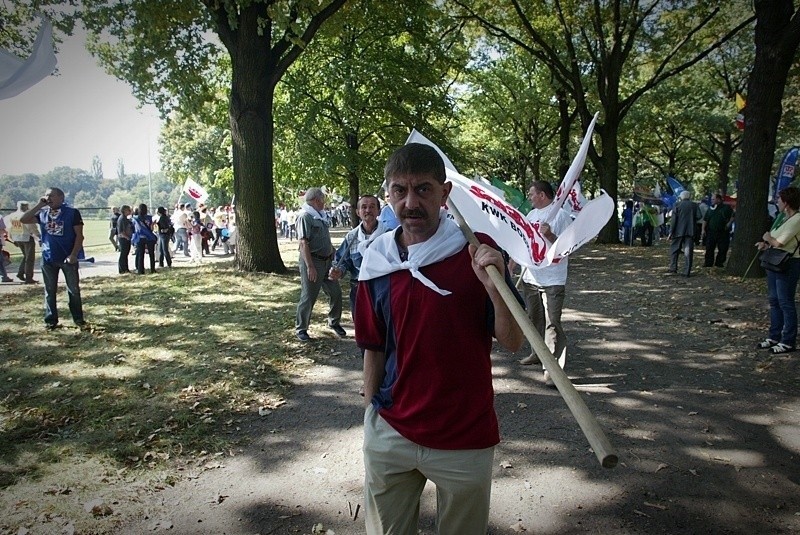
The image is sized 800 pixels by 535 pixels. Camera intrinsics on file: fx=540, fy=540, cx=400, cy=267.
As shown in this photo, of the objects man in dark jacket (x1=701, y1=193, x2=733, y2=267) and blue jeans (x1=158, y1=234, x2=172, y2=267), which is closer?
man in dark jacket (x1=701, y1=193, x2=733, y2=267)

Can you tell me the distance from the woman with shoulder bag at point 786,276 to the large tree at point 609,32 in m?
14.9

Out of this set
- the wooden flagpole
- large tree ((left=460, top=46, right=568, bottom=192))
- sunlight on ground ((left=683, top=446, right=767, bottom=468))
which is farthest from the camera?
large tree ((left=460, top=46, right=568, bottom=192))

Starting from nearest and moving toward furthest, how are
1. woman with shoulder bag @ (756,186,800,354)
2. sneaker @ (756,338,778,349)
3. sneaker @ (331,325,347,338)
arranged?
woman with shoulder bag @ (756,186,800,354)
sneaker @ (756,338,778,349)
sneaker @ (331,325,347,338)

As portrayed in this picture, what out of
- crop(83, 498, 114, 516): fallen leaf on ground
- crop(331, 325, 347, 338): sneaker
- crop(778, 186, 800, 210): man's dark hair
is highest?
crop(778, 186, 800, 210): man's dark hair

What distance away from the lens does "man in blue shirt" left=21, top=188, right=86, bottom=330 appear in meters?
8.16

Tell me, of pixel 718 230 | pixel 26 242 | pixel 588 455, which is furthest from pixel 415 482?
pixel 718 230

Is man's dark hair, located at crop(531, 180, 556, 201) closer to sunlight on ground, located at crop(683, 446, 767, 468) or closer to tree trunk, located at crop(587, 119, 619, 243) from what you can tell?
sunlight on ground, located at crop(683, 446, 767, 468)

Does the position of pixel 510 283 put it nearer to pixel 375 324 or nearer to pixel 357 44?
pixel 375 324

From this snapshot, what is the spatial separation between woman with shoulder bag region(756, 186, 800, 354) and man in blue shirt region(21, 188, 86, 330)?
31.9 ft

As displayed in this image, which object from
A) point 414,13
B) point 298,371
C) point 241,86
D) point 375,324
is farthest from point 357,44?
point 375,324

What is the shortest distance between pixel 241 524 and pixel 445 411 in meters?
2.17

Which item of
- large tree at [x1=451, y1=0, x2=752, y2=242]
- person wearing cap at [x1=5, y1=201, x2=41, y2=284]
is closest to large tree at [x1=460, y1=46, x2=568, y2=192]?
large tree at [x1=451, y1=0, x2=752, y2=242]

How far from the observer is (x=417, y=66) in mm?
19641

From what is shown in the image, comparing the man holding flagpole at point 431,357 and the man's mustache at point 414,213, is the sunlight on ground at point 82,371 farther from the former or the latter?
the man's mustache at point 414,213
